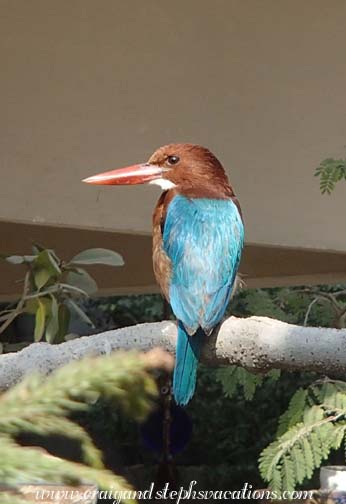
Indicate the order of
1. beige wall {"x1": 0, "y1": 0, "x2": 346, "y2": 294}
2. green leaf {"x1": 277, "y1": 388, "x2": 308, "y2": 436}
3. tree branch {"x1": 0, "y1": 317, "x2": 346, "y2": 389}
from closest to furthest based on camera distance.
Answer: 1. tree branch {"x1": 0, "y1": 317, "x2": 346, "y2": 389}
2. green leaf {"x1": 277, "y1": 388, "x2": 308, "y2": 436}
3. beige wall {"x1": 0, "y1": 0, "x2": 346, "y2": 294}

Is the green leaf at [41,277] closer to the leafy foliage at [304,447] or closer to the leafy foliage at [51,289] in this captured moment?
the leafy foliage at [51,289]

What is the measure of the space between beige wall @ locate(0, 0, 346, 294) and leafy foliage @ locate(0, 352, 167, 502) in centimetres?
202

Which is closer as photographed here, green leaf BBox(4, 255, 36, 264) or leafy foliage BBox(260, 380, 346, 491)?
leafy foliage BBox(260, 380, 346, 491)

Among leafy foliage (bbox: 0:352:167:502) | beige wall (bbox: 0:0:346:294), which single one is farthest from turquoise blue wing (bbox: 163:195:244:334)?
leafy foliage (bbox: 0:352:167:502)

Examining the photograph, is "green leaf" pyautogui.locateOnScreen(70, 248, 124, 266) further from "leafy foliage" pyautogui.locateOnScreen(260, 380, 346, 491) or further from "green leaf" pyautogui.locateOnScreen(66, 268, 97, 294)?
"leafy foliage" pyautogui.locateOnScreen(260, 380, 346, 491)

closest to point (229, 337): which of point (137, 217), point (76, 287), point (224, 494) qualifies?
point (76, 287)

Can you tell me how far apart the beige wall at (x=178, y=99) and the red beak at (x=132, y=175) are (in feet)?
2.06

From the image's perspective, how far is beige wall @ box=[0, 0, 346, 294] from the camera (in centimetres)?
223

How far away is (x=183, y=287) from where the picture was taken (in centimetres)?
133

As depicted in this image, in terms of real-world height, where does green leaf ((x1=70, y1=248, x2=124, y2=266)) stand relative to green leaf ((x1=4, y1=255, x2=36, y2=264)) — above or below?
above

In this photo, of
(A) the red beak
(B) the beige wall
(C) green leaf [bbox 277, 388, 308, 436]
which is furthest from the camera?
(B) the beige wall

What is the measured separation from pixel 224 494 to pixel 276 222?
1.38m

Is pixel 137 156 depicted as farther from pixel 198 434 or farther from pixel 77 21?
pixel 198 434

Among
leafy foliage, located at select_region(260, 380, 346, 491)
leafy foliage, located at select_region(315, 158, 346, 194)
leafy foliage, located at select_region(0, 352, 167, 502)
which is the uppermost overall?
leafy foliage, located at select_region(315, 158, 346, 194)
